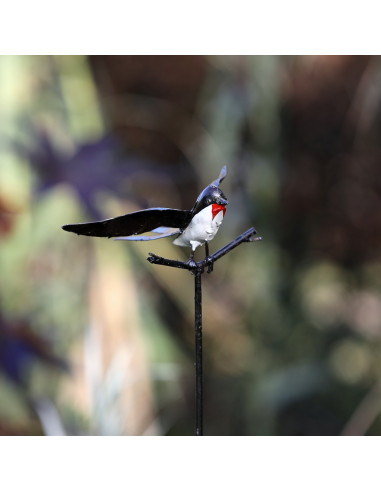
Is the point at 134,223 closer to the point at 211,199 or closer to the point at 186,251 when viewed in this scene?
the point at 211,199

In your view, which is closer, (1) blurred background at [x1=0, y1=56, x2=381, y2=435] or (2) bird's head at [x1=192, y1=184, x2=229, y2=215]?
(2) bird's head at [x1=192, y1=184, x2=229, y2=215]

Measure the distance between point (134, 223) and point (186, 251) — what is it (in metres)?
0.54

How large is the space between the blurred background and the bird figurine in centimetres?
46

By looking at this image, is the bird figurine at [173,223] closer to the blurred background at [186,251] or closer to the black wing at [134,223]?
the black wing at [134,223]

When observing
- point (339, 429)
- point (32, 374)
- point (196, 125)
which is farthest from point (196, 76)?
point (339, 429)

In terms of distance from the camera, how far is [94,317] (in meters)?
1.44

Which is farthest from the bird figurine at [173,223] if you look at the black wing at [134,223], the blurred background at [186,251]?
the blurred background at [186,251]

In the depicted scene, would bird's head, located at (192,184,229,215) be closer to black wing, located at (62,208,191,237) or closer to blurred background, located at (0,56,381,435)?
black wing, located at (62,208,191,237)

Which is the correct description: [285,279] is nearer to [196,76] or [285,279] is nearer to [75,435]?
[196,76]

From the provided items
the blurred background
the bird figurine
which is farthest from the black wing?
the blurred background

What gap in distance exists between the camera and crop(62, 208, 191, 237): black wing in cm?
85

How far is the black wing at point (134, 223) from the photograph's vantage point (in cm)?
85

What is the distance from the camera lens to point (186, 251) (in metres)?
1.41

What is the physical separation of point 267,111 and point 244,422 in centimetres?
100
